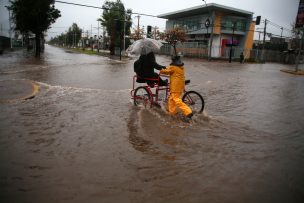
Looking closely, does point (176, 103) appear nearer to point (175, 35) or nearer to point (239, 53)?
point (239, 53)

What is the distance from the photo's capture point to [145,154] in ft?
15.0

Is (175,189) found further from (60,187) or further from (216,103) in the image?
(216,103)

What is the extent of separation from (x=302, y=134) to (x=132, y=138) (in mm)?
3898

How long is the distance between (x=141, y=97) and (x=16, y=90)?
17.0 ft

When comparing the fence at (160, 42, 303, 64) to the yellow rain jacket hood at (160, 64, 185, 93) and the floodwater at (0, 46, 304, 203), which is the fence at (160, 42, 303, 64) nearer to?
the floodwater at (0, 46, 304, 203)

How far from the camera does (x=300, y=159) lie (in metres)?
4.52

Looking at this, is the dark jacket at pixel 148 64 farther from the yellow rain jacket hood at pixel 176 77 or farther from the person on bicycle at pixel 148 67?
the yellow rain jacket hood at pixel 176 77

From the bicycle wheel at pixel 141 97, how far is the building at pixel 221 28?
128ft

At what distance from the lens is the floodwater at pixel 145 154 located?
340cm

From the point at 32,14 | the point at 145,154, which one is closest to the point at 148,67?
the point at 145,154

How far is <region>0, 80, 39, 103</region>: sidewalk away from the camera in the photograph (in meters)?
8.65

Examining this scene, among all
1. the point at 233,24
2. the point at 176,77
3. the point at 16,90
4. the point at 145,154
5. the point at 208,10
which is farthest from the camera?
the point at 233,24

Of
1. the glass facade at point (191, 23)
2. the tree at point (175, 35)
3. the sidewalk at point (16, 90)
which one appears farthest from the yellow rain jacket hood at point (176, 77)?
the glass facade at point (191, 23)

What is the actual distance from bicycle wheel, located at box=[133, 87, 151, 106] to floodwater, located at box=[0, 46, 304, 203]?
1.18ft
